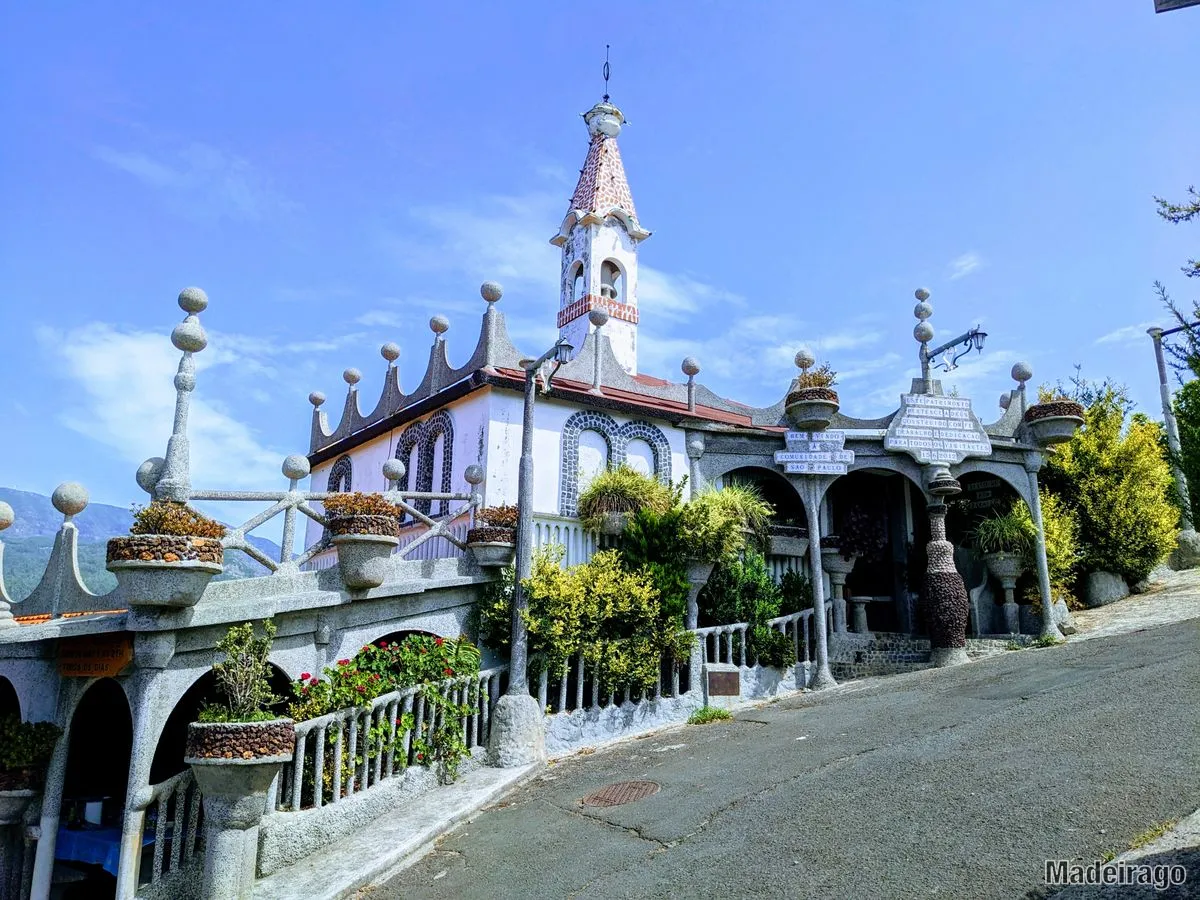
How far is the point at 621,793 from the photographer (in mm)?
9656

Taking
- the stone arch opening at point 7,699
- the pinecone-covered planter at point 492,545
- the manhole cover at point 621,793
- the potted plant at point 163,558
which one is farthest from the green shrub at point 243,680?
the stone arch opening at point 7,699

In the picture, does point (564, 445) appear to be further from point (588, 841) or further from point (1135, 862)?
point (1135, 862)

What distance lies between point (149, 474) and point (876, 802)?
26.3ft

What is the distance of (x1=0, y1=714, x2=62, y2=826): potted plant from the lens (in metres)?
8.90

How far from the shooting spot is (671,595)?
44.4ft

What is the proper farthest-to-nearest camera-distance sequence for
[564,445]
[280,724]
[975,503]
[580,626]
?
1. [975,503]
2. [564,445]
3. [580,626]
4. [280,724]

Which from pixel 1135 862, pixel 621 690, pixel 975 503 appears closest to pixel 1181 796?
pixel 1135 862

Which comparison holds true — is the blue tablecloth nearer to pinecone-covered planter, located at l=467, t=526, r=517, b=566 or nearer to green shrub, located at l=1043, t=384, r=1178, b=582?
pinecone-covered planter, located at l=467, t=526, r=517, b=566

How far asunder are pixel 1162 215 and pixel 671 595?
8.59 meters

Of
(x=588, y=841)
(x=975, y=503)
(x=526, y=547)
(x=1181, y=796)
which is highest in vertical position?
(x=975, y=503)

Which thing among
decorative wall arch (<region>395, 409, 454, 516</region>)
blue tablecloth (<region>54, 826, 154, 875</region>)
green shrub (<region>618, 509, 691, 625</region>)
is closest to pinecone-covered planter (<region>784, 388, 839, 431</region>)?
green shrub (<region>618, 509, 691, 625</region>)

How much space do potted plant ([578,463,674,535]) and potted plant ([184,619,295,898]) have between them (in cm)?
725

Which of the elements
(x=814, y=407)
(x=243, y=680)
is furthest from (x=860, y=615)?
(x=243, y=680)

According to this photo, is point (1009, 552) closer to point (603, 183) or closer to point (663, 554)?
point (663, 554)
